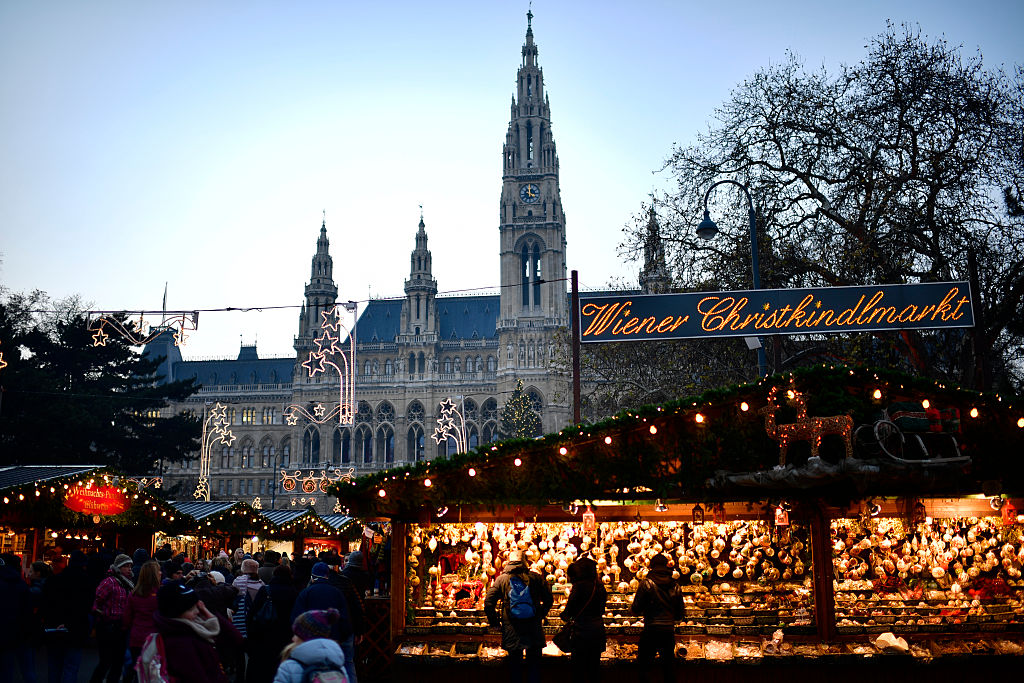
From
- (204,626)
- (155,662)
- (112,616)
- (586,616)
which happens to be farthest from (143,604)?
(586,616)

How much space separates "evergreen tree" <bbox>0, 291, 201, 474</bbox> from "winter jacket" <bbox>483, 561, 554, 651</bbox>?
83.8 feet

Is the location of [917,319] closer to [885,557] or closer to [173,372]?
[885,557]

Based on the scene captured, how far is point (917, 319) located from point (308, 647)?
8257mm

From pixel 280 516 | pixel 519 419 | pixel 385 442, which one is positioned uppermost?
pixel 385 442

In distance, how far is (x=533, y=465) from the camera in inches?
381

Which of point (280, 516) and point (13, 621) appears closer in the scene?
point (13, 621)

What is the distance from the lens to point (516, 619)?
8.41 meters

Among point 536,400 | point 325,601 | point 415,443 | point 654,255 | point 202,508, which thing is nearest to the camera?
point 325,601

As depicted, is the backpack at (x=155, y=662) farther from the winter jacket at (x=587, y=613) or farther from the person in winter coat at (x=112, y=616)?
the person in winter coat at (x=112, y=616)

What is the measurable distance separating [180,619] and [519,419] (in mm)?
42248

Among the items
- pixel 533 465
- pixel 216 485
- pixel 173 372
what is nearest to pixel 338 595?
pixel 533 465

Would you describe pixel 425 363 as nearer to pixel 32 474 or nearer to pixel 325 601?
pixel 32 474

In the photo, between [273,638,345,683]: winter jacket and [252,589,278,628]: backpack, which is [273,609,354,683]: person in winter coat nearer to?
[273,638,345,683]: winter jacket

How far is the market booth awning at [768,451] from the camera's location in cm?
905
